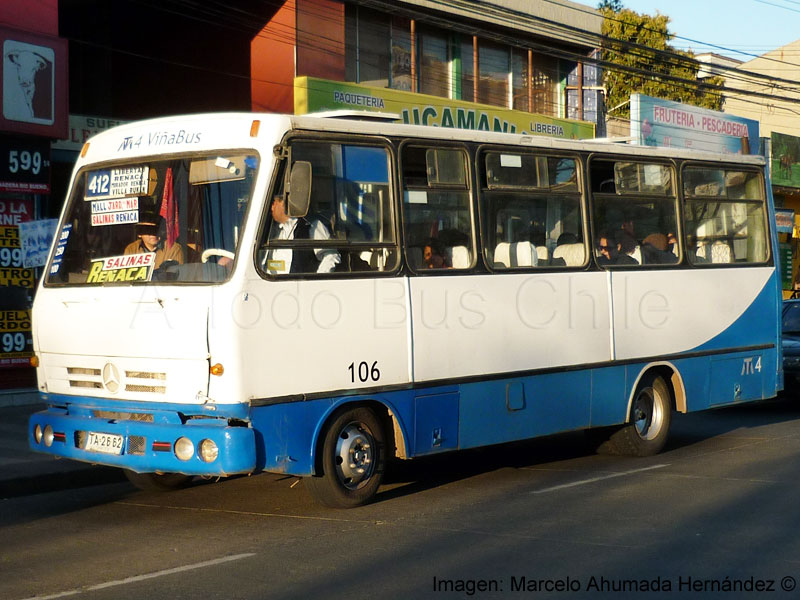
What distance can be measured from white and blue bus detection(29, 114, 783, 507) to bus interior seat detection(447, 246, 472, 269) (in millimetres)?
18

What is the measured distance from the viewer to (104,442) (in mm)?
7832

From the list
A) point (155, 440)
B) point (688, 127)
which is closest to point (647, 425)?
point (155, 440)

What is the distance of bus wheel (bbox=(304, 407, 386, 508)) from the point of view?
803 cm

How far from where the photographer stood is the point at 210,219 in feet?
25.3

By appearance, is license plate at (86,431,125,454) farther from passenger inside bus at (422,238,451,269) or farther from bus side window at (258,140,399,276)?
passenger inside bus at (422,238,451,269)

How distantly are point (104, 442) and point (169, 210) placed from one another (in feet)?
5.60

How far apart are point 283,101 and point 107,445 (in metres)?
12.1

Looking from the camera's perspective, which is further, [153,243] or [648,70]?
[648,70]

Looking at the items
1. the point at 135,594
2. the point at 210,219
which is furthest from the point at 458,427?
the point at 135,594

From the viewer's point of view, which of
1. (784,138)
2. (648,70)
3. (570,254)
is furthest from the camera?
(648,70)

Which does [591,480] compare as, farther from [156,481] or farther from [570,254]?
[156,481]

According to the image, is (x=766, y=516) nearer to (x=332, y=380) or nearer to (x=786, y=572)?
(x=786, y=572)

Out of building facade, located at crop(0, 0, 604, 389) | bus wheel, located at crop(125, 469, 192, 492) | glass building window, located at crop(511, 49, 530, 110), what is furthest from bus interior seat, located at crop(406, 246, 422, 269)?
glass building window, located at crop(511, 49, 530, 110)

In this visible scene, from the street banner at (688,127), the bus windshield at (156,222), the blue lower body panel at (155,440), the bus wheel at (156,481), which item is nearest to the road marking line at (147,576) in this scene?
the blue lower body panel at (155,440)
